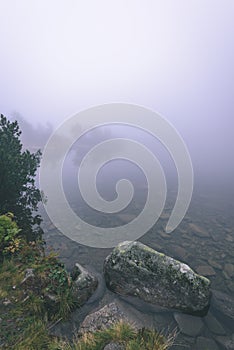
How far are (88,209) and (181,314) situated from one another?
1240cm

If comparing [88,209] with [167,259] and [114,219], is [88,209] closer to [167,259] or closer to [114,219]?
[114,219]

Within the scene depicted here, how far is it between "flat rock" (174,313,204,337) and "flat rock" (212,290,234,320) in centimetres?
100

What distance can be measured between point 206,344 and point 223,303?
1.83 meters

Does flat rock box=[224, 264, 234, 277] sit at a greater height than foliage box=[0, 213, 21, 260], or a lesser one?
lesser

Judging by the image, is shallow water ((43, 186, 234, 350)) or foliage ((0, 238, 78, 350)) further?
shallow water ((43, 186, 234, 350))

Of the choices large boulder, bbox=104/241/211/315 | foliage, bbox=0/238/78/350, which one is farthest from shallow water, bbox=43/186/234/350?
foliage, bbox=0/238/78/350

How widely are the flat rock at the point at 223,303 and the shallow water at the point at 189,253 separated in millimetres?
142

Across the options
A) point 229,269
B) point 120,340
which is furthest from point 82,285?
point 229,269

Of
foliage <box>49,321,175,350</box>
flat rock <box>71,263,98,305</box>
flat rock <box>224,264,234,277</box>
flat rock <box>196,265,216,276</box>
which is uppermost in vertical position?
flat rock <box>71,263,98,305</box>

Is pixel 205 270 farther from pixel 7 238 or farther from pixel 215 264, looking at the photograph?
pixel 7 238

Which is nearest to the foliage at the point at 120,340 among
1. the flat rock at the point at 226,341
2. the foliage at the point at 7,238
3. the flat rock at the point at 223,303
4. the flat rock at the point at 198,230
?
the flat rock at the point at 226,341

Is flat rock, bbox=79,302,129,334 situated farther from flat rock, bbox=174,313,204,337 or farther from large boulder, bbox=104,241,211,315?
flat rock, bbox=174,313,204,337

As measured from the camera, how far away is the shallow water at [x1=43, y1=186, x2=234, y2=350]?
5.23 m

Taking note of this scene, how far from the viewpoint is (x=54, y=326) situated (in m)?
5.00
